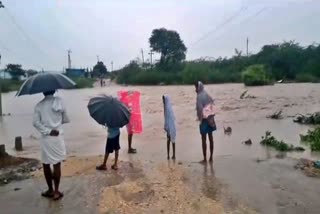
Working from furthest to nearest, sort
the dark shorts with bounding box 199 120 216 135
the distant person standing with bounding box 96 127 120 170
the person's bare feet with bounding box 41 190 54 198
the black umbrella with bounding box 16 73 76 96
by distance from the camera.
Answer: the dark shorts with bounding box 199 120 216 135
the distant person standing with bounding box 96 127 120 170
the person's bare feet with bounding box 41 190 54 198
the black umbrella with bounding box 16 73 76 96

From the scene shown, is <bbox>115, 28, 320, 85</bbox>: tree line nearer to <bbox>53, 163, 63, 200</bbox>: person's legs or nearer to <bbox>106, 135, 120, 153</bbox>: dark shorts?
<bbox>106, 135, 120, 153</bbox>: dark shorts

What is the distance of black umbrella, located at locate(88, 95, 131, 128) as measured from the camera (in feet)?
29.2

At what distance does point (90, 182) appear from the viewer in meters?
8.39

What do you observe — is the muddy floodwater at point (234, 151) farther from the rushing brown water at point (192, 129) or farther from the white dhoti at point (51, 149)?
the white dhoti at point (51, 149)

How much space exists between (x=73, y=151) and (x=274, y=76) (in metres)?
46.3

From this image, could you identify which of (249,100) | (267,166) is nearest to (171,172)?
(267,166)

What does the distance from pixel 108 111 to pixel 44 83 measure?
2.19 metres

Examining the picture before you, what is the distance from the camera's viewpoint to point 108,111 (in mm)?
8906

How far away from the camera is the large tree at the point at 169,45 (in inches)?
2975

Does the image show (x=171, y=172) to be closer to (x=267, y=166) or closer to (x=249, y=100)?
(x=267, y=166)

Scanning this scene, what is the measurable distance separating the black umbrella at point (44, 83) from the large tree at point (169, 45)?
68389mm

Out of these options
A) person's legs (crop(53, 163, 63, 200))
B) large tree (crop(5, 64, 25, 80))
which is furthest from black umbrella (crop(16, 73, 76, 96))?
large tree (crop(5, 64, 25, 80))

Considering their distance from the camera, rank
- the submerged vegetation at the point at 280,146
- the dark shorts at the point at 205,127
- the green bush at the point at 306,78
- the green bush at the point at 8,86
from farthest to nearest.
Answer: the green bush at the point at 8,86
the green bush at the point at 306,78
the submerged vegetation at the point at 280,146
the dark shorts at the point at 205,127

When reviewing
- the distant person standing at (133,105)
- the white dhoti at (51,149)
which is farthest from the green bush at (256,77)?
the white dhoti at (51,149)
